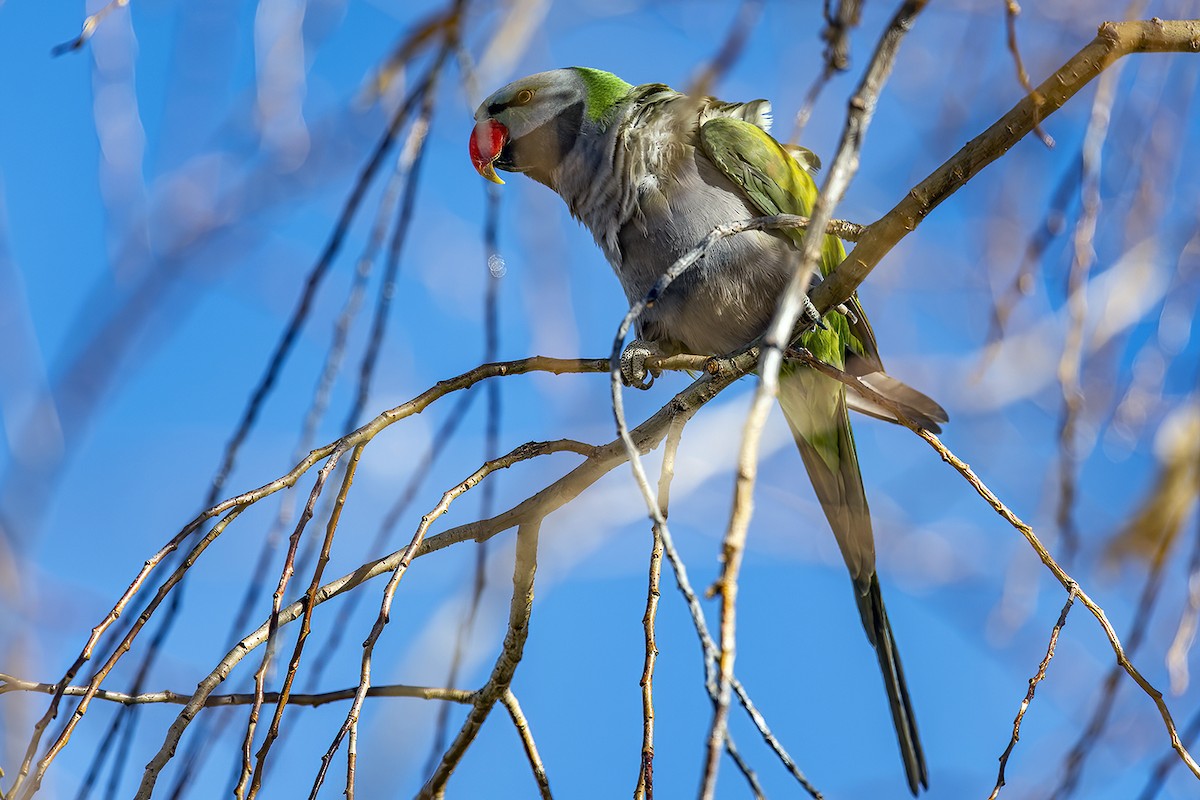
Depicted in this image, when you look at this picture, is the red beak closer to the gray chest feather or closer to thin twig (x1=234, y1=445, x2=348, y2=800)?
the gray chest feather

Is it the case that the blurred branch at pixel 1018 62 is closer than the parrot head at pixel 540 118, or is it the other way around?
the blurred branch at pixel 1018 62

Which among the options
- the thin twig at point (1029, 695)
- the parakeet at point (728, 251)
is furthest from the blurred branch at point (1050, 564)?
the parakeet at point (728, 251)

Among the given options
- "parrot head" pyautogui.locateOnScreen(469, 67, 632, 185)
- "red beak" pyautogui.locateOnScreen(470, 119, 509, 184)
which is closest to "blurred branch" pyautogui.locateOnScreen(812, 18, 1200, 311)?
"parrot head" pyautogui.locateOnScreen(469, 67, 632, 185)

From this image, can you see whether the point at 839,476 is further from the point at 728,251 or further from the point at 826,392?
the point at 728,251

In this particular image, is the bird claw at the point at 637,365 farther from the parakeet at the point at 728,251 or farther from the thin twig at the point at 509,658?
the thin twig at the point at 509,658

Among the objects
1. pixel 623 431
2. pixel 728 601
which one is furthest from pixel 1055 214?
pixel 728 601

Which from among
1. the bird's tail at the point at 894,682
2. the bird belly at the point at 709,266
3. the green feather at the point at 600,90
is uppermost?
the green feather at the point at 600,90

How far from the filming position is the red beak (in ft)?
9.68

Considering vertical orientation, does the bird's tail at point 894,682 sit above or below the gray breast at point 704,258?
below

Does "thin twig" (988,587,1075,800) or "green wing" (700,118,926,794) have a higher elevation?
"green wing" (700,118,926,794)

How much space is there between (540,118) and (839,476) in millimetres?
1333

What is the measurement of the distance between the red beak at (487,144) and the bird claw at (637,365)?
0.85m

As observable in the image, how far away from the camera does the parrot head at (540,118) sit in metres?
2.73

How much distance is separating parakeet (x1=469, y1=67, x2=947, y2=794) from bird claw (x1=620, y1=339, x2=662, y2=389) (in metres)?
0.04
